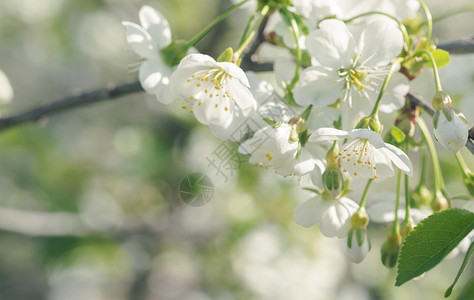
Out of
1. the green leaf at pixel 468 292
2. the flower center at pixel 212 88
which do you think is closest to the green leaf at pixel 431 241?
the green leaf at pixel 468 292

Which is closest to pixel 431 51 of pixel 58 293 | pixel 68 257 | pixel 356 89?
pixel 356 89

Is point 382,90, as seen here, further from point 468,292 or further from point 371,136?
point 468,292

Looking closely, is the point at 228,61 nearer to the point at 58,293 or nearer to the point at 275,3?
the point at 275,3

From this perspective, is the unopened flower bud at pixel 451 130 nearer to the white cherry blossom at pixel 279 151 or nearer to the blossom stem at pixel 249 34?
the white cherry blossom at pixel 279 151

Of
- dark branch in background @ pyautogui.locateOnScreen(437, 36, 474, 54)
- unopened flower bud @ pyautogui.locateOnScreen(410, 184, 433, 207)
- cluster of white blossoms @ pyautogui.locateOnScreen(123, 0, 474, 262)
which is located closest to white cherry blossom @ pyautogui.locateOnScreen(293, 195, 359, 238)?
cluster of white blossoms @ pyautogui.locateOnScreen(123, 0, 474, 262)

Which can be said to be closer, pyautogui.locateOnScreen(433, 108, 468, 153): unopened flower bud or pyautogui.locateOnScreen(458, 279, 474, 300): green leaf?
pyautogui.locateOnScreen(458, 279, 474, 300): green leaf

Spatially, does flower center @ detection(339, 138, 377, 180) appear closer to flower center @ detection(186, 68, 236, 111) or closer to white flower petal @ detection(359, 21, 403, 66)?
white flower petal @ detection(359, 21, 403, 66)
